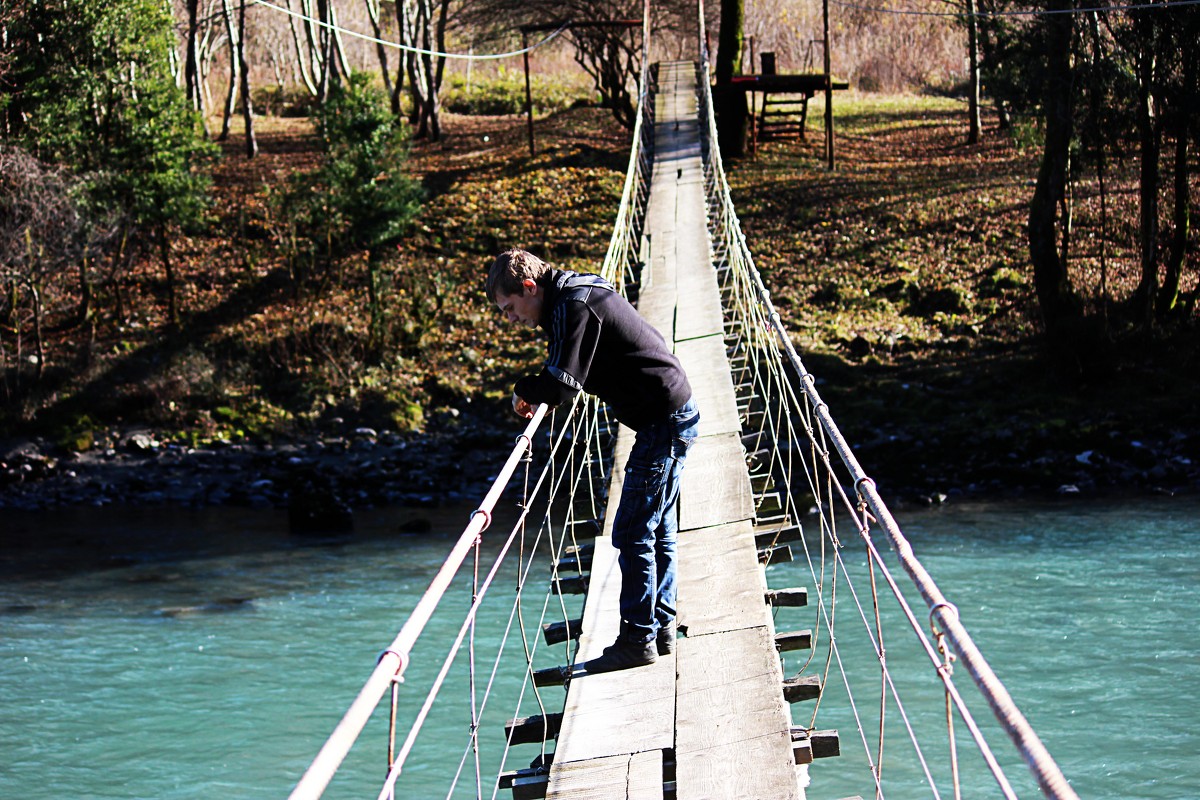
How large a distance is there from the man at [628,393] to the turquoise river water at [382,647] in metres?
3.07

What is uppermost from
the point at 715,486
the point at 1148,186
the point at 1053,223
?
the point at 1148,186

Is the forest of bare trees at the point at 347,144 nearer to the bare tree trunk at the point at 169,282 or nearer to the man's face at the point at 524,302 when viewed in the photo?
the bare tree trunk at the point at 169,282

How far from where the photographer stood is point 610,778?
269 centimetres

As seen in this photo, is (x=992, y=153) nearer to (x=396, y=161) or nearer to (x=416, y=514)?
(x=396, y=161)

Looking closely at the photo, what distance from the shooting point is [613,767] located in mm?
2730

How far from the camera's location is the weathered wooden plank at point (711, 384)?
17.0 ft

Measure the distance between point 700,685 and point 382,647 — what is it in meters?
4.90

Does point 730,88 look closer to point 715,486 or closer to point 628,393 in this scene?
point 715,486

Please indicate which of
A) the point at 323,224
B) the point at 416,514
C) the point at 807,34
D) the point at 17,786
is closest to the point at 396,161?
the point at 323,224

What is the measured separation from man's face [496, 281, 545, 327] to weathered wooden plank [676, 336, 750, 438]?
1.85 m

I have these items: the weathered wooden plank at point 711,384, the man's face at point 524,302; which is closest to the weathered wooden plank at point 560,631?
the man's face at point 524,302

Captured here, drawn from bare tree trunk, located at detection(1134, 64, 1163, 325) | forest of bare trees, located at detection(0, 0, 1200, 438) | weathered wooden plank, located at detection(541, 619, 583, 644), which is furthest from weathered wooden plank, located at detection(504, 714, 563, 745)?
bare tree trunk, located at detection(1134, 64, 1163, 325)

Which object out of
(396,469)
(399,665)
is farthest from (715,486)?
(396,469)

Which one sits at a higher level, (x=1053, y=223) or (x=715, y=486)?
(x=1053, y=223)
